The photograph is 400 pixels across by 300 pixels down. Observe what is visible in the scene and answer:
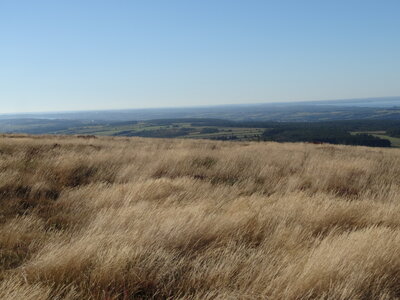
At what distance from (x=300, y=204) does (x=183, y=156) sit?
4960mm

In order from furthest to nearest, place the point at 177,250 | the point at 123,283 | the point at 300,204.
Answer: the point at 300,204, the point at 177,250, the point at 123,283

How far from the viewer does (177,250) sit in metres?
3.29

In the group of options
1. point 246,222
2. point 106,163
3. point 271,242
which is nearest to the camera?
point 271,242

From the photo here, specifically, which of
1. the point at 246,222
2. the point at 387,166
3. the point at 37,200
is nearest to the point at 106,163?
the point at 37,200

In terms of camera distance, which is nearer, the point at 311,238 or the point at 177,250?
A: the point at 177,250

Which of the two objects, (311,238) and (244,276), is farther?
(311,238)

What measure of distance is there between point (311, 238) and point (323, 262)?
871 millimetres

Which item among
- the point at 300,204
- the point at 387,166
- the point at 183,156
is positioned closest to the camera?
the point at 300,204

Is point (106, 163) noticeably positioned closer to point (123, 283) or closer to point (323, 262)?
point (123, 283)

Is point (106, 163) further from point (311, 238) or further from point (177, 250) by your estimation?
point (311, 238)

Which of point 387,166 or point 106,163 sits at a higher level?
point 106,163

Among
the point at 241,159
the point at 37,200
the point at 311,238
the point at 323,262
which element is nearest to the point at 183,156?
the point at 241,159

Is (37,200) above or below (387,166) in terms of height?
above

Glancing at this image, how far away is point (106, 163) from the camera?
826 centimetres
